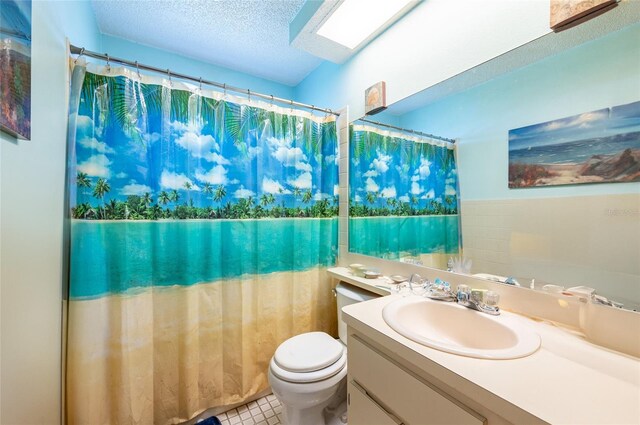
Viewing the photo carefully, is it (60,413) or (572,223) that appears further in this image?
(60,413)

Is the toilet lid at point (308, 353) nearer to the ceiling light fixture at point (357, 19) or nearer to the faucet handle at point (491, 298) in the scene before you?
the faucet handle at point (491, 298)

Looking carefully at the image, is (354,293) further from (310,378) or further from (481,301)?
(481,301)

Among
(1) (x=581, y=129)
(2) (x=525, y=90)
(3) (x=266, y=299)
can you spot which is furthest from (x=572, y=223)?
(3) (x=266, y=299)

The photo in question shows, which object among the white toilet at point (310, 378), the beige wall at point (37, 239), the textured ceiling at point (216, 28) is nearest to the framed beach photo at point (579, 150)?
the white toilet at point (310, 378)

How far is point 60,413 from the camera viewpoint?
3.61ft

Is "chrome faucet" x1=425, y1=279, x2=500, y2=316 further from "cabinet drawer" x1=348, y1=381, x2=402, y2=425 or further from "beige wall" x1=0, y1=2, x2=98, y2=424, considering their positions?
"beige wall" x1=0, y1=2, x2=98, y2=424

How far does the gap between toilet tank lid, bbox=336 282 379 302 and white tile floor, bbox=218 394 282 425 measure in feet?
2.75

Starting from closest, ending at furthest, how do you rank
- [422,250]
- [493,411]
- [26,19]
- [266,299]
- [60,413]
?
[493,411]
[26,19]
[60,413]
[422,250]
[266,299]

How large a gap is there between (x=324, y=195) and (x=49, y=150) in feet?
4.67

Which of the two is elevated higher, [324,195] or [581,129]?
[581,129]

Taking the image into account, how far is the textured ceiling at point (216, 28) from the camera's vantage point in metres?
1.58

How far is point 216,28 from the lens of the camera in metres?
1.77

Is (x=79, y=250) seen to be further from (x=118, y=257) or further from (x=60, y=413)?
(x=60, y=413)

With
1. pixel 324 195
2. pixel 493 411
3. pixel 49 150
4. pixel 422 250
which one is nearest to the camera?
pixel 493 411
